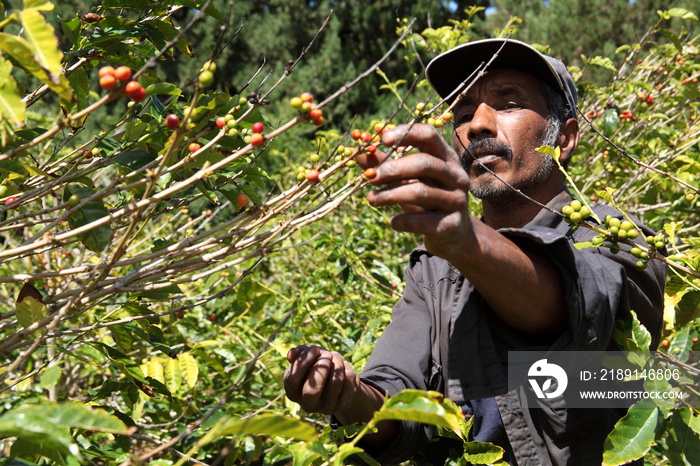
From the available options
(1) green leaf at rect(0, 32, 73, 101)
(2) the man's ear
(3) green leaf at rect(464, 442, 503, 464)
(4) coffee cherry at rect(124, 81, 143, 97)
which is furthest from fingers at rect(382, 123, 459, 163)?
(2) the man's ear

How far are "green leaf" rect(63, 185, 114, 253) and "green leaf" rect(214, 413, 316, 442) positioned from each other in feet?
1.76

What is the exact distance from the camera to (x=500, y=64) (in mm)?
2225

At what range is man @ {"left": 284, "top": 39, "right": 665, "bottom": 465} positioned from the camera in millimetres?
1146

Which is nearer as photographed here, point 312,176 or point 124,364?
point 312,176

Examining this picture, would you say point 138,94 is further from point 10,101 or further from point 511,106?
point 511,106

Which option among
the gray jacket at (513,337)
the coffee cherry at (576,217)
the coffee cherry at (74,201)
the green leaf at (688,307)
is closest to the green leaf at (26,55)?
the coffee cherry at (74,201)

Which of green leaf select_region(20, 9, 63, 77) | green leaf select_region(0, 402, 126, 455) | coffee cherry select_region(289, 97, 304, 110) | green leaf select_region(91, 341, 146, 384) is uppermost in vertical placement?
green leaf select_region(20, 9, 63, 77)

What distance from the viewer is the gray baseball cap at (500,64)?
2.16 m

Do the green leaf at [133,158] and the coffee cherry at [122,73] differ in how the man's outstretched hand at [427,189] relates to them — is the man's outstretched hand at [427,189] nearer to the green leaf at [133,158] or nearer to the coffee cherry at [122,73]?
the coffee cherry at [122,73]

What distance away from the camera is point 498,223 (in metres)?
2.16

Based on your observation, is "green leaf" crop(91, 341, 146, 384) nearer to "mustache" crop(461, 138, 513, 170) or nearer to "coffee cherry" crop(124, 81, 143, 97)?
"coffee cherry" crop(124, 81, 143, 97)

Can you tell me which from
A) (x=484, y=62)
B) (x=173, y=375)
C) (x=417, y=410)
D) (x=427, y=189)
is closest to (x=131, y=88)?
(x=427, y=189)

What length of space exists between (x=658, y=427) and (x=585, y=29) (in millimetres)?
13449

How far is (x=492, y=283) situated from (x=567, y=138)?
1266 mm
